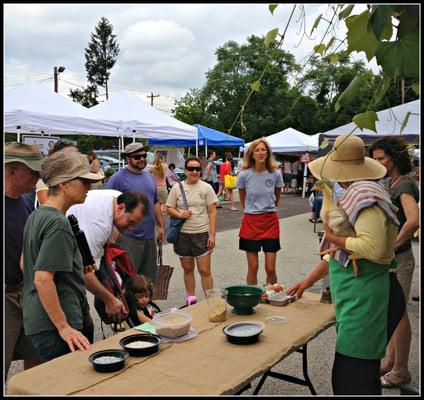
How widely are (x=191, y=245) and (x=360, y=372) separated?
2760 millimetres

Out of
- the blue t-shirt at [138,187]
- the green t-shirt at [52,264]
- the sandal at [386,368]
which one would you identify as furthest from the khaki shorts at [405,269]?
the green t-shirt at [52,264]

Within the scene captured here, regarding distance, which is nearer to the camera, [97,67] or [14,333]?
[14,333]

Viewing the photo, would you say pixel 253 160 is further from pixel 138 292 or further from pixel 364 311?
pixel 364 311

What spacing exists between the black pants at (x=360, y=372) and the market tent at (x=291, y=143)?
16.5 metres

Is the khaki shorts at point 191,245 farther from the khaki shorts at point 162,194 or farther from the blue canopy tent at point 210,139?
the blue canopy tent at point 210,139

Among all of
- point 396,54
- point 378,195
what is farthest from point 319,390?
point 396,54

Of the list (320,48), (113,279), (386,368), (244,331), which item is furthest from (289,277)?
(320,48)

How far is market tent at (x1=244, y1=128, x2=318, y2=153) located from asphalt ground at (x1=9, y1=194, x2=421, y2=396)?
4.31 meters

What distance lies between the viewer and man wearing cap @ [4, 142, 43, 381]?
101 inches

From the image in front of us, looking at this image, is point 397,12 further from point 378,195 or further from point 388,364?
point 388,364

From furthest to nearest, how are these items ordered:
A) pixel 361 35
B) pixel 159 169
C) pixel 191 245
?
pixel 159 169 < pixel 191 245 < pixel 361 35

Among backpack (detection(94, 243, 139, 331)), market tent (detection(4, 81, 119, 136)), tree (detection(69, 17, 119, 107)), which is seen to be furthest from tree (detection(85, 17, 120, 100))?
backpack (detection(94, 243, 139, 331))

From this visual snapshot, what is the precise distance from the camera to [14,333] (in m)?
2.67

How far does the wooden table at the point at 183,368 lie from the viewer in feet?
5.92
